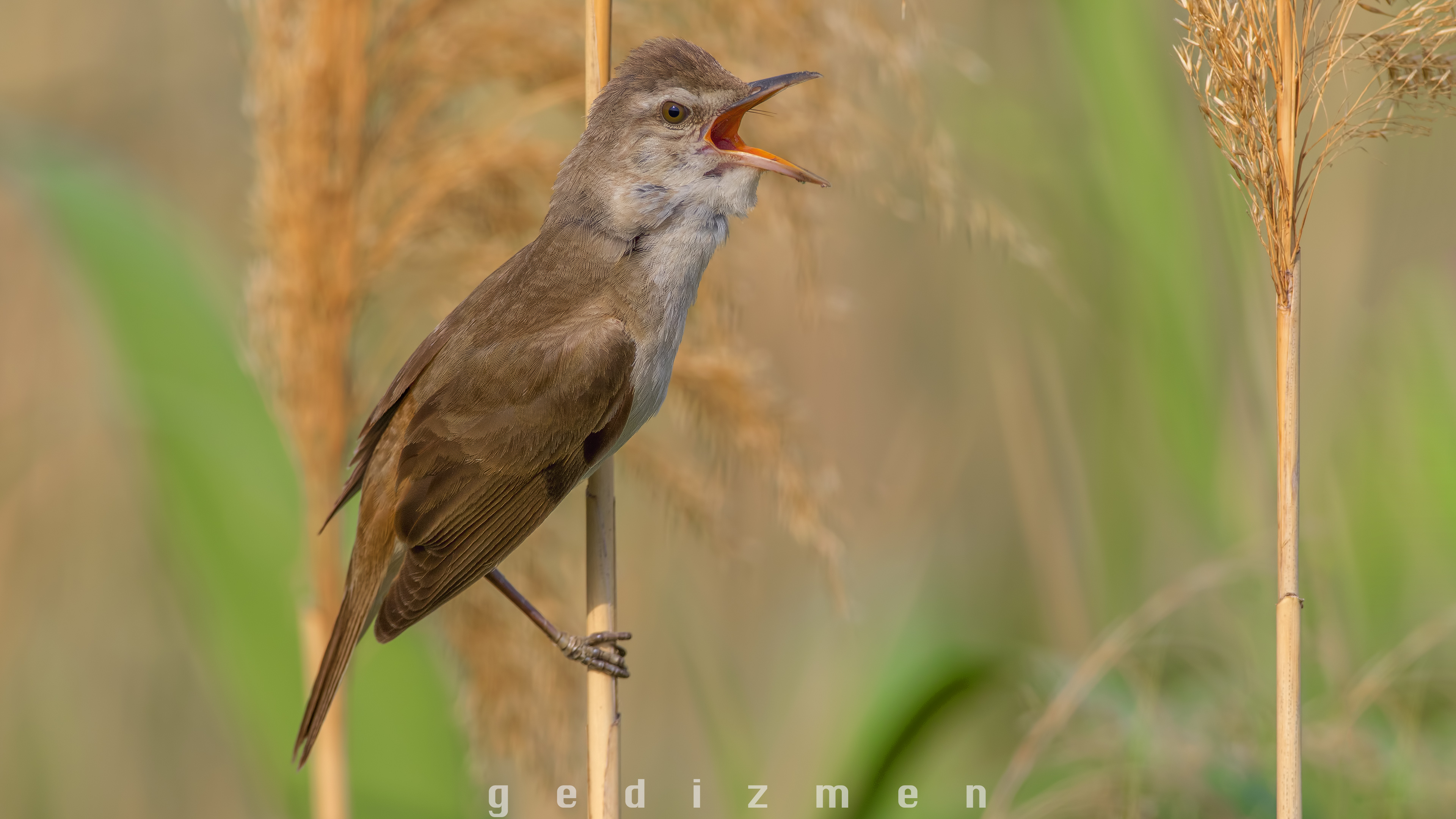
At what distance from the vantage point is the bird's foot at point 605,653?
79.6 inches

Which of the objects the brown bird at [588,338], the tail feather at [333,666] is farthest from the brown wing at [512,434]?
the tail feather at [333,666]

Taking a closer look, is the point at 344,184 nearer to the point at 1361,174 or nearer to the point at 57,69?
the point at 57,69

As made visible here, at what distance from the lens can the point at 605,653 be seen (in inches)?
80.7

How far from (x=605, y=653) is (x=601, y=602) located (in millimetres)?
120

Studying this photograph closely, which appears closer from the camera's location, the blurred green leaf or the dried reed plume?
the dried reed plume

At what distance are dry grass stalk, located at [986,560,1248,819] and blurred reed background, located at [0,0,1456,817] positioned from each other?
0.9 inches

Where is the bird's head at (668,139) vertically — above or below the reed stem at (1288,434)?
above

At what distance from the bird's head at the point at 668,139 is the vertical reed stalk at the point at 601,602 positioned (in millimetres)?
62

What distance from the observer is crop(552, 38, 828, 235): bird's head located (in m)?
2.07

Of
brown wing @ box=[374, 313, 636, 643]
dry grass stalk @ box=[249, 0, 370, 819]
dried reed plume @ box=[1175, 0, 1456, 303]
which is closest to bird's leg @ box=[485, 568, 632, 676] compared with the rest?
brown wing @ box=[374, 313, 636, 643]

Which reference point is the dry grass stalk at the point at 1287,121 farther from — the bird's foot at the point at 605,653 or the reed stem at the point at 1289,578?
the bird's foot at the point at 605,653

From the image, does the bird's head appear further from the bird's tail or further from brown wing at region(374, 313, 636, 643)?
the bird's tail

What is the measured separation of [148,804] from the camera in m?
3.61

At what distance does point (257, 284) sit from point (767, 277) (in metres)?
1.65
